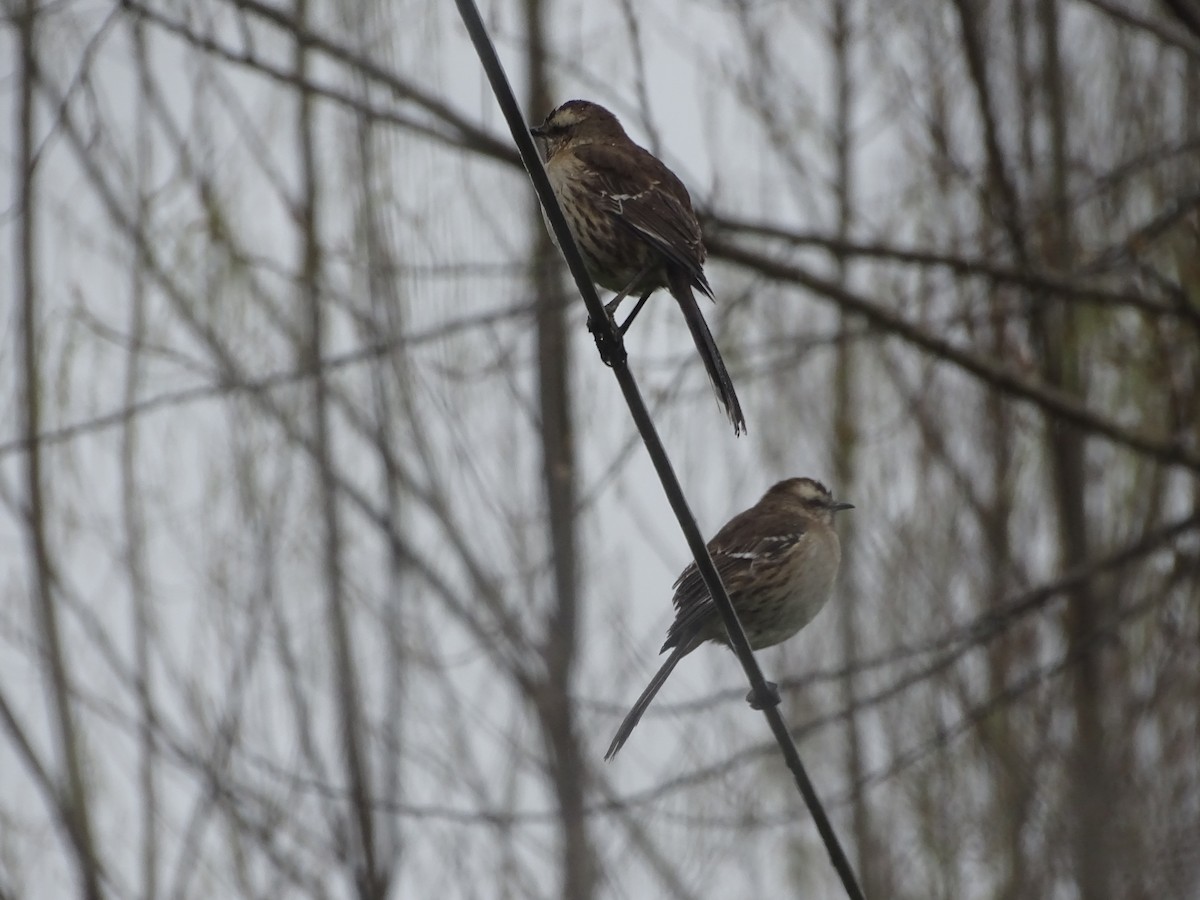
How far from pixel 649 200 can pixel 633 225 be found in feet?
0.57

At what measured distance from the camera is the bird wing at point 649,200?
4.81 metres

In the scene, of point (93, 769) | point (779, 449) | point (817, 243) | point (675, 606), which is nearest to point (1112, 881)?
point (779, 449)

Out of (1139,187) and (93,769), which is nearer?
(93,769)

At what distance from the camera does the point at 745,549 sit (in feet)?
18.4

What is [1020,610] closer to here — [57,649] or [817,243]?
[817,243]

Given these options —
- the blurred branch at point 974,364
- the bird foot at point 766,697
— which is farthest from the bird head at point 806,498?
the bird foot at point 766,697

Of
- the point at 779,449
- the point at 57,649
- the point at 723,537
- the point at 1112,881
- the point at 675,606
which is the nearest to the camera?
the point at 675,606

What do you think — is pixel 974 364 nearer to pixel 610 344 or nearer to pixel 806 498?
pixel 806 498

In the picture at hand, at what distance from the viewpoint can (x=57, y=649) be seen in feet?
21.4

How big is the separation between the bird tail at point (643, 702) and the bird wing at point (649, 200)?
112 centimetres

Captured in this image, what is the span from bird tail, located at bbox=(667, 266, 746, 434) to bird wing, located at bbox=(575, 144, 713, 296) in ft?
0.16

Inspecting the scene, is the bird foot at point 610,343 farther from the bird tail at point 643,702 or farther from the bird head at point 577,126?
the bird head at point 577,126

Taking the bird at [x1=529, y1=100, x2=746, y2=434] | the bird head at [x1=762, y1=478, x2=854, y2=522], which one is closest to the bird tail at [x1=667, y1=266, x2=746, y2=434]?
the bird at [x1=529, y1=100, x2=746, y2=434]

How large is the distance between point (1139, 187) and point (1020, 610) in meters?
3.74
